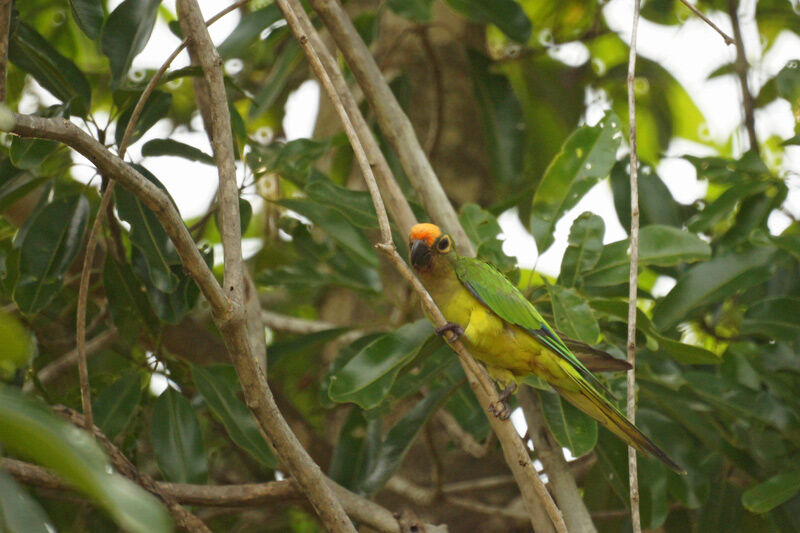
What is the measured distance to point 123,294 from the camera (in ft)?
10.5

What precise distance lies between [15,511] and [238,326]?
2.86ft

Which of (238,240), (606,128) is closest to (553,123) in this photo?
(606,128)

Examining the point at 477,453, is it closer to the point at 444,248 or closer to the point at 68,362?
the point at 444,248

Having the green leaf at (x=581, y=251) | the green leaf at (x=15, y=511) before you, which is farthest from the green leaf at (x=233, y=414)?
the green leaf at (x=15, y=511)

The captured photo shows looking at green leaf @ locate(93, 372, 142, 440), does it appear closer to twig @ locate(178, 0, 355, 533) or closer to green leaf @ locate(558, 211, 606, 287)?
twig @ locate(178, 0, 355, 533)

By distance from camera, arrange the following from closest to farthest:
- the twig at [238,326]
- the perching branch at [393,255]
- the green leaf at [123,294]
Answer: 1. the twig at [238,326]
2. the perching branch at [393,255]
3. the green leaf at [123,294]

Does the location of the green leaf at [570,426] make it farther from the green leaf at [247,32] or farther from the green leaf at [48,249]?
the green leaf at [247,32]

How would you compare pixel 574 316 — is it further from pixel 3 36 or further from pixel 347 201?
pixel 3 36

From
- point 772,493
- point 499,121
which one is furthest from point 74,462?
point 499,121

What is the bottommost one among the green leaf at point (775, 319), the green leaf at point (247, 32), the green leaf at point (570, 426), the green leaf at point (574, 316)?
the green leaf at point (570, 426)

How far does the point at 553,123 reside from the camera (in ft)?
15.8

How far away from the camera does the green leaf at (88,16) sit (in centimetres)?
285

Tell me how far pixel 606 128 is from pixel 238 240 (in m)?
1.85

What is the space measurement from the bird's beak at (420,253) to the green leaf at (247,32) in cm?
125
